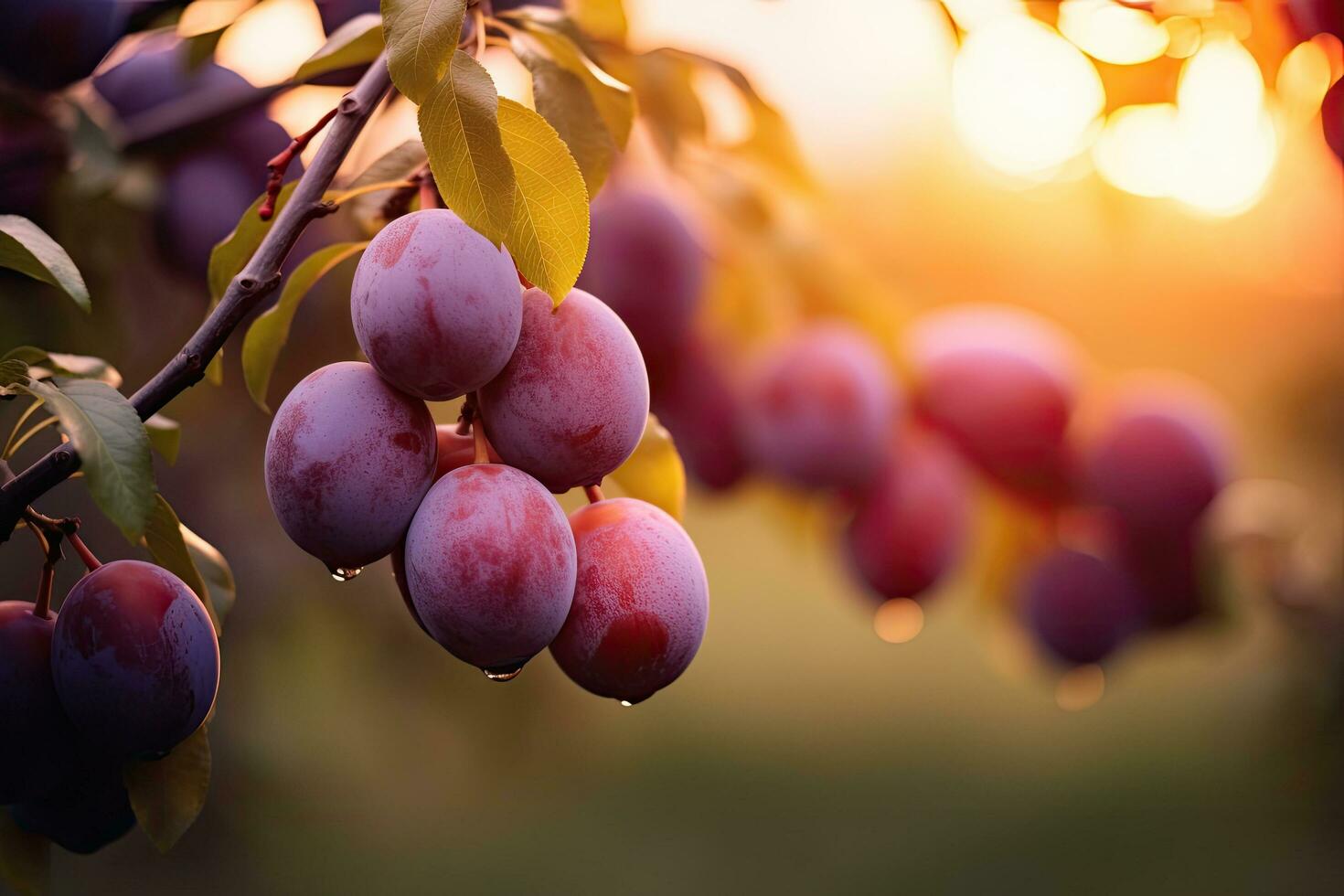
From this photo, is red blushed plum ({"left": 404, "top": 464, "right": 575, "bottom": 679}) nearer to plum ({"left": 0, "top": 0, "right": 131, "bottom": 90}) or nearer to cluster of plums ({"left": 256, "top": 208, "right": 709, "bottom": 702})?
cluster of plums ({"left": 256, "top": 208, "right": 709, "bottom": 702})

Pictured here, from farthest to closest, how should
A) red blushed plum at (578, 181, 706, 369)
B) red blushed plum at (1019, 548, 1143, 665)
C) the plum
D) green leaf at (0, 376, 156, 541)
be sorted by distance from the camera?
red blushed plum at (1019, 548, 1143, 665), red blushed plum at (578, 181, 706, 369), the plum, green leaf at (0, 376, 156, 541)

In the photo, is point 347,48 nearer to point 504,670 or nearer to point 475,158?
point 475,158

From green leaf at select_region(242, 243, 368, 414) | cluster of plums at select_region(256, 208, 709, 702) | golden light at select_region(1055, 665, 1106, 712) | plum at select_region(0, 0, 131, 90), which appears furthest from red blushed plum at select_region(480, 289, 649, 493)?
golden light at select_region(1055, 665, 1106, 712)

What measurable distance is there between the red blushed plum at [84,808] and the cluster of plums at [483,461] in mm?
139

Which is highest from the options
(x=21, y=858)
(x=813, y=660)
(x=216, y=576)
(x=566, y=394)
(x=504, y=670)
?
(x=566, y=394)

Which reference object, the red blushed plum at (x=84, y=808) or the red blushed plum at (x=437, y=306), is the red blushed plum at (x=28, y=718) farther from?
the red blushed plum at (x=437, y=306)

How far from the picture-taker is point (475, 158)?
39 centimetres

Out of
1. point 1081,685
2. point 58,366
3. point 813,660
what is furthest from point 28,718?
point 813,660

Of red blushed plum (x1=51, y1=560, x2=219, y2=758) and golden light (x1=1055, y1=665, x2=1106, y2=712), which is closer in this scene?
red blushed plum (x1=51, y1=560, x2=219, y2=758)

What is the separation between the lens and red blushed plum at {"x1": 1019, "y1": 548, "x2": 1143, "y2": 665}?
101cm

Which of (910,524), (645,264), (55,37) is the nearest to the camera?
Answer: (55,37)

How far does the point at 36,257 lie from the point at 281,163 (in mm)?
101

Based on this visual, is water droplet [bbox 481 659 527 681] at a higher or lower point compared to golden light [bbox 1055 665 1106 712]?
higher

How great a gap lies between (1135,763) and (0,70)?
354 cm
